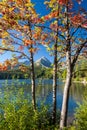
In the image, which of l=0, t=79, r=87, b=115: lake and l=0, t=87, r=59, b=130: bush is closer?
l=0, t=87, r=59, b=130: bush

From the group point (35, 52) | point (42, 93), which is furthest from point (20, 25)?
point (42, 93)

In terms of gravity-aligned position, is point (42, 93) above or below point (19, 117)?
below

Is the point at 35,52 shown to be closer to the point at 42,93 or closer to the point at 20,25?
the point at 20,25

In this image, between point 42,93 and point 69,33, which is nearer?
point 69,33

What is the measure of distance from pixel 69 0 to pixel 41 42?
3.85 meters

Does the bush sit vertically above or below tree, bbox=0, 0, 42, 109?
below

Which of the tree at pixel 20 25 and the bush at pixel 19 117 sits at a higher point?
the tree at pixel 20 25

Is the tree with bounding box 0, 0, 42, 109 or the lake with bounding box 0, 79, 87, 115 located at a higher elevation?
the tree with bounding box 0, 0, 42, 109

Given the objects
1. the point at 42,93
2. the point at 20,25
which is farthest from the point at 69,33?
the point at 42,93

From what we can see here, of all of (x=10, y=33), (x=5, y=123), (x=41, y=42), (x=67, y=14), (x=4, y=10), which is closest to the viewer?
(x=5, y=123)

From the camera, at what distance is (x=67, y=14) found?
15977 millimetres

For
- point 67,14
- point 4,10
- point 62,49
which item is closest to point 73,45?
point 62,49

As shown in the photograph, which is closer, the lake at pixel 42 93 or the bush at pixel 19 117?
the bush at pixel 19 117

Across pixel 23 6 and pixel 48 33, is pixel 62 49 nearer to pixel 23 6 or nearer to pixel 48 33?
pixel 48 33
